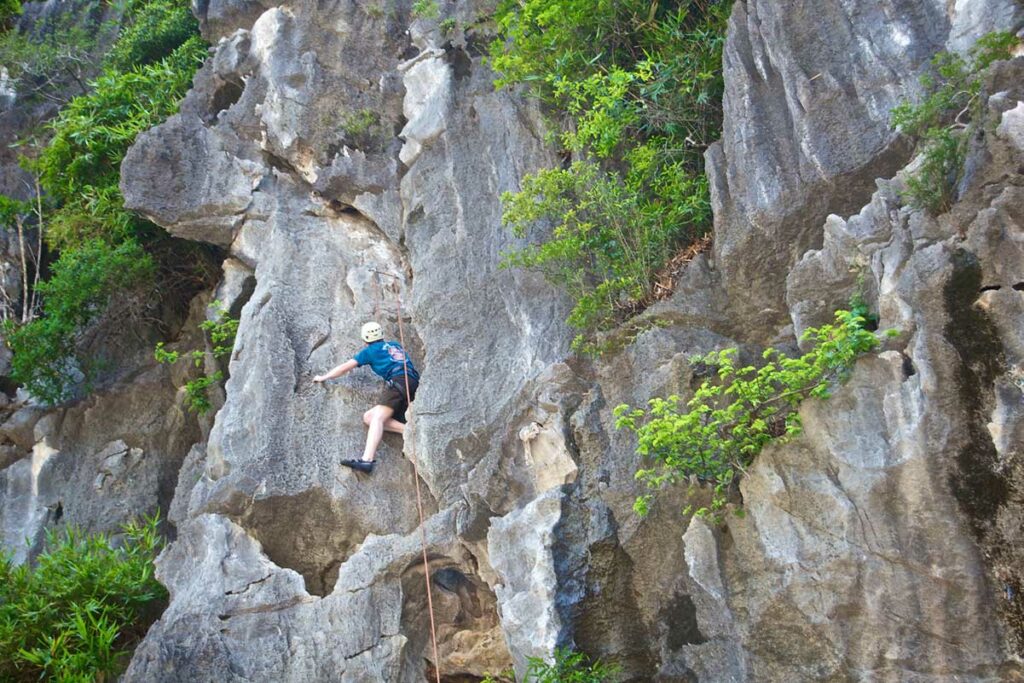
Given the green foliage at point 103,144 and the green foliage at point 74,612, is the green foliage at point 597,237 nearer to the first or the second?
the green foliage at point 74,612

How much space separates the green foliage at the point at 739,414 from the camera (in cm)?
724

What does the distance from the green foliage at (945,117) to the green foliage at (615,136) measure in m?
1.98

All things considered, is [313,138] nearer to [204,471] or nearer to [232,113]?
[232,113]

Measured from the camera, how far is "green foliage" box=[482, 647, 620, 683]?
7816 mm

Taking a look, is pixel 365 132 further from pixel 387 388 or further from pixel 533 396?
pixel 533 396

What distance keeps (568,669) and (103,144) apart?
9531 millimetres

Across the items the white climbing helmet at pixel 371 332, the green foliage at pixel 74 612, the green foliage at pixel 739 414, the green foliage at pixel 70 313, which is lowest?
Answer: the green foliage at pixel 74 612

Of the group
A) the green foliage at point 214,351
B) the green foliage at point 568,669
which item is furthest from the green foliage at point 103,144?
the green foliage at point 568,669

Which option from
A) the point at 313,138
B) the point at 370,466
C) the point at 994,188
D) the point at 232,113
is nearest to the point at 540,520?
the point at 370,466

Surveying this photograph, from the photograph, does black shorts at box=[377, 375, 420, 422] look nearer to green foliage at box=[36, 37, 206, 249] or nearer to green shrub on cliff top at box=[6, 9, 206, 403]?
green shrub on cliff top at box=[6, 9, 206, 403]

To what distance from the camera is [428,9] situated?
1290 cm

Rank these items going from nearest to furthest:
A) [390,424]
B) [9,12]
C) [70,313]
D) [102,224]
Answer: [390,424]
[70,313]
[102,224]
[9,12]

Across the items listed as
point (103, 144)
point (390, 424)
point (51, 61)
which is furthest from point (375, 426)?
point (51, 61)

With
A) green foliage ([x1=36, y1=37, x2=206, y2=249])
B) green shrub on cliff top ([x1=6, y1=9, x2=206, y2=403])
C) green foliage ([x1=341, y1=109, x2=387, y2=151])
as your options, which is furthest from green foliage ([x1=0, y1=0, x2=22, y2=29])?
green foliage ([x1=341, y1=109, x2=387, y2=151])
